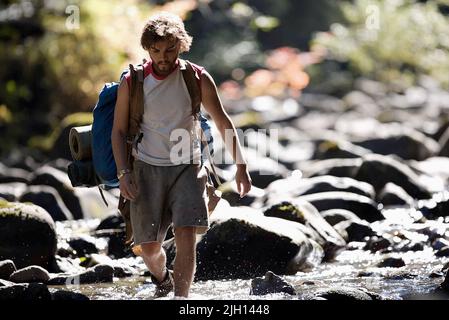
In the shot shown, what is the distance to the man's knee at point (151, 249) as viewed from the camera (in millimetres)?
5814

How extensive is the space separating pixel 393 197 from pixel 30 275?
5324 mm

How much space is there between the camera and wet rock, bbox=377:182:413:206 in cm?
1134

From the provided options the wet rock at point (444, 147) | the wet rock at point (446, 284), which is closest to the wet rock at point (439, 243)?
the wet rock at point (446, 284)

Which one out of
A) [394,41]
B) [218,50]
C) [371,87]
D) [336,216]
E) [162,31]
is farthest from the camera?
[218,50]

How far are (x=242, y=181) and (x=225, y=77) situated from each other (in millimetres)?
28313

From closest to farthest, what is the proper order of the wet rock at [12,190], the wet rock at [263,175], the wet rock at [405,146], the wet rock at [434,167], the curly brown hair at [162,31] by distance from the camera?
1. the curly brown hair at [162,31]
2. the wet rock at [12,190]
3. the wet rock at [263,175]
4. the wet rock at [434,167]
5. the wet rock at [405,146]

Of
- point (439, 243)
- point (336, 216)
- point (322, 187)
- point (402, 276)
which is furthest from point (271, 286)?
point (322, 187)

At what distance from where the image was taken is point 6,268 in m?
7.42

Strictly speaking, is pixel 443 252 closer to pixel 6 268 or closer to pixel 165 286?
pixel 165 286

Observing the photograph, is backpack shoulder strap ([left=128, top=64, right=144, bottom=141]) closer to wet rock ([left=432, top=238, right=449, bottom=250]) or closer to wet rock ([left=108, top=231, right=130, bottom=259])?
wet rock ([left=108, top=231, right=130, bottom=259])

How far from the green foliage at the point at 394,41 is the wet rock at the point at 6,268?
16868mm

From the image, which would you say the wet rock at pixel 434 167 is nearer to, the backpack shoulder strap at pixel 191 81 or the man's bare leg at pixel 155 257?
the man's bare leg at pixel 155 257

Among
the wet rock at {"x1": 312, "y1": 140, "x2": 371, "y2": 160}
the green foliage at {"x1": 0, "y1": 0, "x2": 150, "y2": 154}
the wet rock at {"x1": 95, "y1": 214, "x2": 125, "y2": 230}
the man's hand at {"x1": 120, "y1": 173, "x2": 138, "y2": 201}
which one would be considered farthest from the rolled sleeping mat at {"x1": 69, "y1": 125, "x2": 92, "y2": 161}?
the green foliage at {"x1": 0, "y1": 0, "x2": 150, "y2": 154}
